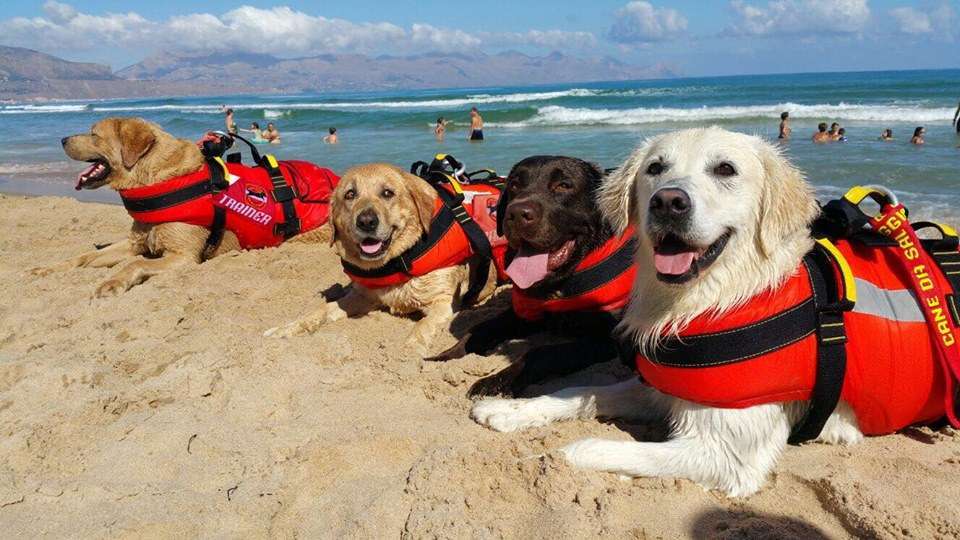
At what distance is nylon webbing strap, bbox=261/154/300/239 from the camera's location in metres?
6.74

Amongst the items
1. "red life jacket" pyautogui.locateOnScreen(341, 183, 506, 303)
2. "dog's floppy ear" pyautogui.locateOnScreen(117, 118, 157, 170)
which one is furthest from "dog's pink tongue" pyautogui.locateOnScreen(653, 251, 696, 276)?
"dog's floppy ear" pyautogui.locateOnScreen(117, 118, 157, 170)

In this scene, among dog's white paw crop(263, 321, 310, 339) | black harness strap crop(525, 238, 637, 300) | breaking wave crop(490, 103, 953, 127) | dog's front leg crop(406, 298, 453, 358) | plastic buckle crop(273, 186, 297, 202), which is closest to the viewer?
black harness strap crop(525, 238, 637, 300)

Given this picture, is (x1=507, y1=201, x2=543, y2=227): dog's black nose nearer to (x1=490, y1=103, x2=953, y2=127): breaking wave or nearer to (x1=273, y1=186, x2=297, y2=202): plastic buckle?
(x1=273, y1=186, x2=297, y2=202): plastic buckle

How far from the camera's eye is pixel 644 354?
2752mm

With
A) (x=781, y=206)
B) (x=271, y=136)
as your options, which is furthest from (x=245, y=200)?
(x=271, y=136)

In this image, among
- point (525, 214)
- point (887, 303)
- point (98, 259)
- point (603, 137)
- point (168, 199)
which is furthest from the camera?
point (603, 137)

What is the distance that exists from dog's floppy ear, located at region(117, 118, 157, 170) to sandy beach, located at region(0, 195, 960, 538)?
236 centimetres

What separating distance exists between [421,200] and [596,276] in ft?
5.43

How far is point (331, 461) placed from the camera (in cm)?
279

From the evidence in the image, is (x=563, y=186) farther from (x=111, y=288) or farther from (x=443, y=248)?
(x=111, y=288)

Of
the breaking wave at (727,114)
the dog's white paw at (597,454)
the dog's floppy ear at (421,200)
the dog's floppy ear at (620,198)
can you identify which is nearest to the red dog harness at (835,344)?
the dog's white paw at (597,454)

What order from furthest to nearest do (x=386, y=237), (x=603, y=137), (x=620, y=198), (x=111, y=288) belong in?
(x=603, y=137)
(x=111, y=288)
(x=386, y=237)
(x=620, y=198)

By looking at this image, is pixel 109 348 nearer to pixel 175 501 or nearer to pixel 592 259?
pixel 175 501

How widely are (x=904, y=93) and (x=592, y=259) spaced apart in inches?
1537
